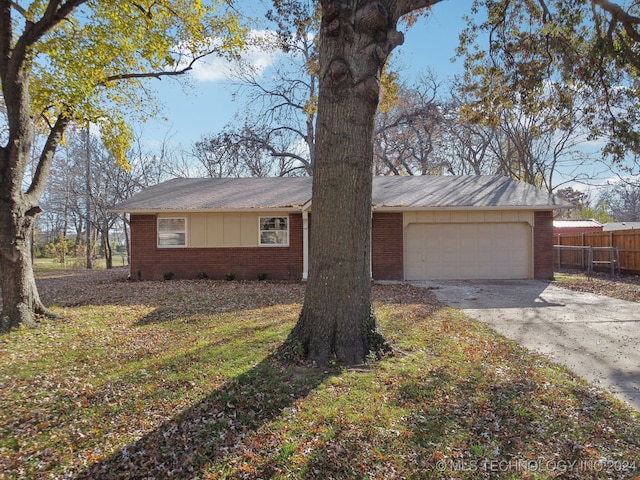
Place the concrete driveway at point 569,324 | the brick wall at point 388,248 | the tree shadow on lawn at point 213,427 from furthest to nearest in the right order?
the brick wall at point 388,248 < the concrete driveway at point 569,324 < the tree shadow on lawn at point 213,427

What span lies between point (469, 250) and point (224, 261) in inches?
349

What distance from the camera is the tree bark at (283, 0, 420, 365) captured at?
14.8 ft

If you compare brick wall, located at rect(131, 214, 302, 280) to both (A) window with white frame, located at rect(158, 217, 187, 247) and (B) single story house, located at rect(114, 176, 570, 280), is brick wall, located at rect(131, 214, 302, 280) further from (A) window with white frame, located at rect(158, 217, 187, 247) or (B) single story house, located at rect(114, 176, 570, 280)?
(A) window with white frame, located at rect(158, 217, 187, 247)

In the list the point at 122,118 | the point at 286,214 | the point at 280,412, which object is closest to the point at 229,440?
the point at 280,412

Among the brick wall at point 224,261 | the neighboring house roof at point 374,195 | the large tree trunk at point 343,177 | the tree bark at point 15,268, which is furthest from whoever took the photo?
the brick wall at point 224,261

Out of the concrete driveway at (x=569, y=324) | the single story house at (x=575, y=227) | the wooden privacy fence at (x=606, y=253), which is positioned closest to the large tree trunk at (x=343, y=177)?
the concrete driveway at (x=569, y=324)

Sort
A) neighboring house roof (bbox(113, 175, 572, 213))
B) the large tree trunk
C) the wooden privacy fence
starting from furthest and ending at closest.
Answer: the wooden privacy fence < neighboring house roof (bbox(113, 175, 572, 213)) < the large tree trunk

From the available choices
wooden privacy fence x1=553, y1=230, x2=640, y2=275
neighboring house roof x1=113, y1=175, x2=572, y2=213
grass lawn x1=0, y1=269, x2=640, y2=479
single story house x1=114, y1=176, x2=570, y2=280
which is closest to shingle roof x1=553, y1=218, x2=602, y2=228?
wooden privacy fence x1=553, y1=230, x2=640, y2=275

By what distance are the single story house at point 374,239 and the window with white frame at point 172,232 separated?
36 mm

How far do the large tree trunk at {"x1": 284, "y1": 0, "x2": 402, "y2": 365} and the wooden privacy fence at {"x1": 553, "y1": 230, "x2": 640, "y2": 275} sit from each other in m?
14.0

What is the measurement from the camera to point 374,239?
13.4 m

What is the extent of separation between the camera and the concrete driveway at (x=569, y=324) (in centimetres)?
471

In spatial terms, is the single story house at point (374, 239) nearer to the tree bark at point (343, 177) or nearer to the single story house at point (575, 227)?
the tree bark at point (343, 177)

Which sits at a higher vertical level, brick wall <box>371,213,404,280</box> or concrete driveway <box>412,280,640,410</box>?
brick wall <box>371,213,404,280</box>
